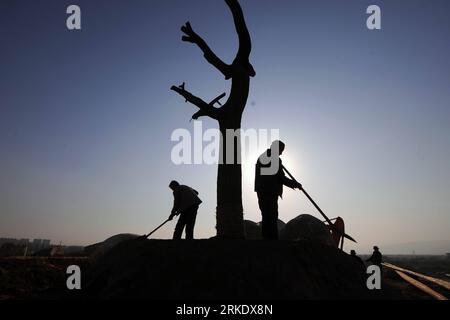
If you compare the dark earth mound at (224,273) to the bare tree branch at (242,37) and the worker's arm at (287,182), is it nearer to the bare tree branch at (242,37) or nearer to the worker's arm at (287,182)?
the worker's arm at (287,182)

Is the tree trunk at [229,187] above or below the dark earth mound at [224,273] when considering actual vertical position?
above

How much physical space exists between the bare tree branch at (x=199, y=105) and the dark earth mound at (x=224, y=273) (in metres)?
3.80

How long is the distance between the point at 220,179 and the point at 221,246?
2.46 m

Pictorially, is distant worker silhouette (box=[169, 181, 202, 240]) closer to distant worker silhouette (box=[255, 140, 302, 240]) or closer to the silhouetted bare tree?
the silhouetted bare tree

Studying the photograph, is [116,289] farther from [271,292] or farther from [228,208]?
[228,208]

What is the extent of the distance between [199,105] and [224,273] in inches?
193

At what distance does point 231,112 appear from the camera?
8.87 m

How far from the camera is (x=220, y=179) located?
8406mm

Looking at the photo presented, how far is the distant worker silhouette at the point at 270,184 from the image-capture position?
7.18m

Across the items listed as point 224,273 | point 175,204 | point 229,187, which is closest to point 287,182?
point 229,187

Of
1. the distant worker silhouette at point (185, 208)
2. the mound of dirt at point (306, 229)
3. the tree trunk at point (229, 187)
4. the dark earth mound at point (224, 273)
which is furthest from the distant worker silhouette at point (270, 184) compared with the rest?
the mound of dirt at point (306, 229)

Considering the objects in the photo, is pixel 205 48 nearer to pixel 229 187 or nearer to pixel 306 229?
pixel 229 187

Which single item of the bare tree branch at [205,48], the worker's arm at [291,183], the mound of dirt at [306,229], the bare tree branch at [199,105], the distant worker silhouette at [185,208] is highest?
the bare tree branch at [205,48]
